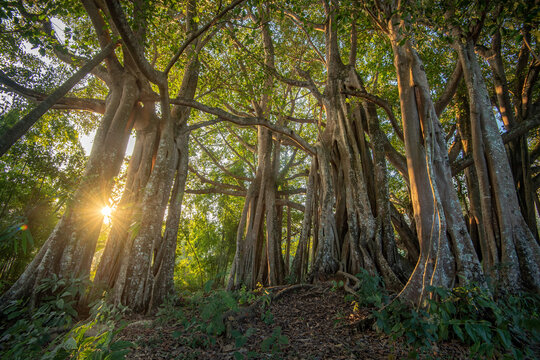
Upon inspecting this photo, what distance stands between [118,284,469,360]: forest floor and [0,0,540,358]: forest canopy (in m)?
0.59

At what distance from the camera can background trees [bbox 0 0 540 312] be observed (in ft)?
11.5

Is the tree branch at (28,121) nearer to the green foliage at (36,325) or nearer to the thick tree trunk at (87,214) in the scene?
the thick tree trunk at (87,214)

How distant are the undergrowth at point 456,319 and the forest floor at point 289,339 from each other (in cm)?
13

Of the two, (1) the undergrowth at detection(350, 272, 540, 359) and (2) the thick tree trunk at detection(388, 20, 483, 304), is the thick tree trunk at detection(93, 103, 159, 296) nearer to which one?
(1) the undergrowth at detection(350, 272, 540, 359)

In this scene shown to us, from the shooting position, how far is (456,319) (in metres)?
2.16

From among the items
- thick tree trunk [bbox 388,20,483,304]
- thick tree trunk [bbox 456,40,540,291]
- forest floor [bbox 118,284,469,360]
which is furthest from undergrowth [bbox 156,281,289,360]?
thick tree trunk [bbox 456,40,540,291]

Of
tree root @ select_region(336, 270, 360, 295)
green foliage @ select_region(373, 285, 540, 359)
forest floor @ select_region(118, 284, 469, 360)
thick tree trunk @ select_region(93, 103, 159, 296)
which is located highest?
thick tree trunk @ select_region(93, 103, 159, 296)

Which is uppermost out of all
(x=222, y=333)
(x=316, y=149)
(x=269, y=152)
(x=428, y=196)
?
(x=269, y=152)

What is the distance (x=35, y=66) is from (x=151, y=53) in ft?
8.32

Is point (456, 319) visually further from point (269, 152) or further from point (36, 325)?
point (269, 152)

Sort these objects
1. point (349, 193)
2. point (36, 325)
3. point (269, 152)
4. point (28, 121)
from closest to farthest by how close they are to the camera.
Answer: point (36, 325) < point (28, 121) < point (349, 193) < point (269, 152)

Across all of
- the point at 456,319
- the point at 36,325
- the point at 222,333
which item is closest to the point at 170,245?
the point at 222,333

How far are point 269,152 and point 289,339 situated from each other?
5.93m

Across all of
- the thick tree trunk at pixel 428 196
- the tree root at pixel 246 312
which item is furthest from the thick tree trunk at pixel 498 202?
the tree root at pixel 246 312
